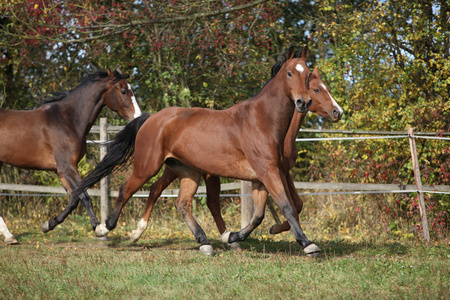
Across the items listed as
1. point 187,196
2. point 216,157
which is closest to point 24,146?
point 187,196

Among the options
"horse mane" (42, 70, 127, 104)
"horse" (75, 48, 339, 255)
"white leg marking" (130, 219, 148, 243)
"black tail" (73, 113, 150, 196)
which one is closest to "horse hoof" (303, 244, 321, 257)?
"horse" (75, 48, 339, 255)

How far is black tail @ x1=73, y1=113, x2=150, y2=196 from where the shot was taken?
21.6 feet

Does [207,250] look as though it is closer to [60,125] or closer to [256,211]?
[256,211]

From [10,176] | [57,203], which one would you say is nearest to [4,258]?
[57,203]

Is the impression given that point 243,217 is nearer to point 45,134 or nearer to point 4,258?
point 45,134

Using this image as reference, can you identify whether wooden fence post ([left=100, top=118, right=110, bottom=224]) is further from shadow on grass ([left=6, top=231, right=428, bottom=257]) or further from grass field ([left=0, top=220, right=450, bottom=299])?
grass field ([left=0, top=220, right=450, bottom=299])

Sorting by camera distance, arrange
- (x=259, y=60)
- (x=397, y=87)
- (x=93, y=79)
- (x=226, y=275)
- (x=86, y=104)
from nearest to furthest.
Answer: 1. (x=226, y=275)
2. (x=86, y=104)
3. (x=93, y=79)
4. (x=397, y=87)
5. (x=259, y=60)

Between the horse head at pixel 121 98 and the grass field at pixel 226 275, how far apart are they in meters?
1.97

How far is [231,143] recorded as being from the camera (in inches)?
222

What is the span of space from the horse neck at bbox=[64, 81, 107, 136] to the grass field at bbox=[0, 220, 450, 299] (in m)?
1.77

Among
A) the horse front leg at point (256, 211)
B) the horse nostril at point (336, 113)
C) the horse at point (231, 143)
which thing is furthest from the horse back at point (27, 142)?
the horse nostril at point (336, 113)

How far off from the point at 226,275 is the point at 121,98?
11.8 ft

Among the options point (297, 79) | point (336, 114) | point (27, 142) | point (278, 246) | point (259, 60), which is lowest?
point (278, 246)

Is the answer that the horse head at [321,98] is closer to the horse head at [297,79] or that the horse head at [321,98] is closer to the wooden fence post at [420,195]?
the horse head at [297,79]
